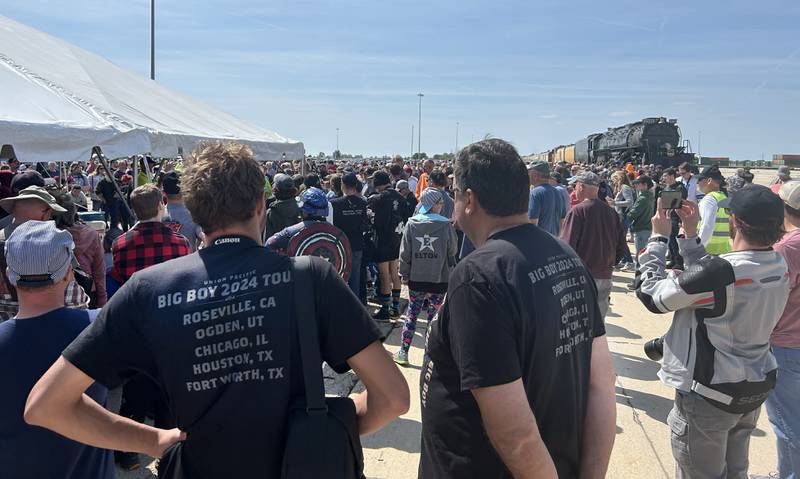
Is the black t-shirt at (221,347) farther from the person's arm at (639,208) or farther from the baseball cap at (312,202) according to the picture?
the person's arm at (639,208)

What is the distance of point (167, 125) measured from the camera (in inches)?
314

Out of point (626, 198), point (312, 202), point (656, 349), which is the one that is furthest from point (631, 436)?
point (626, 198)

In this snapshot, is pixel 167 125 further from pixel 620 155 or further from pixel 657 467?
pixel 620 155

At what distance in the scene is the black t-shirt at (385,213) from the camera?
305 inches

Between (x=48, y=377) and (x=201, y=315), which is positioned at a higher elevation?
(x=201, y=315)

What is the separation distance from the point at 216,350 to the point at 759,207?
106 inches

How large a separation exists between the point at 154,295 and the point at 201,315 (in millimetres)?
150

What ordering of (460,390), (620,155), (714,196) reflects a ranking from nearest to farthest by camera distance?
1. (460,390)
2. (714,196)
3. (620,155)

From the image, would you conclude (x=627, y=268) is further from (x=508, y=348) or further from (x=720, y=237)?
(x=508, y=348)

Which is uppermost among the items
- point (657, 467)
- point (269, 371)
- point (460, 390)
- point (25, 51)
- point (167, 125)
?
point (25, 51)

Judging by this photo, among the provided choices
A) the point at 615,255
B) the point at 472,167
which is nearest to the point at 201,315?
the point at 472,167

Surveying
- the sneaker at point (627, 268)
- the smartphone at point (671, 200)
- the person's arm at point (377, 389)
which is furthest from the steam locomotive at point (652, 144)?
the person's arm at point (377, 389)

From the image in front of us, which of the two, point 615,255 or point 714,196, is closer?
point 615,255

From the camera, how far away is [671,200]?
11.3ft
